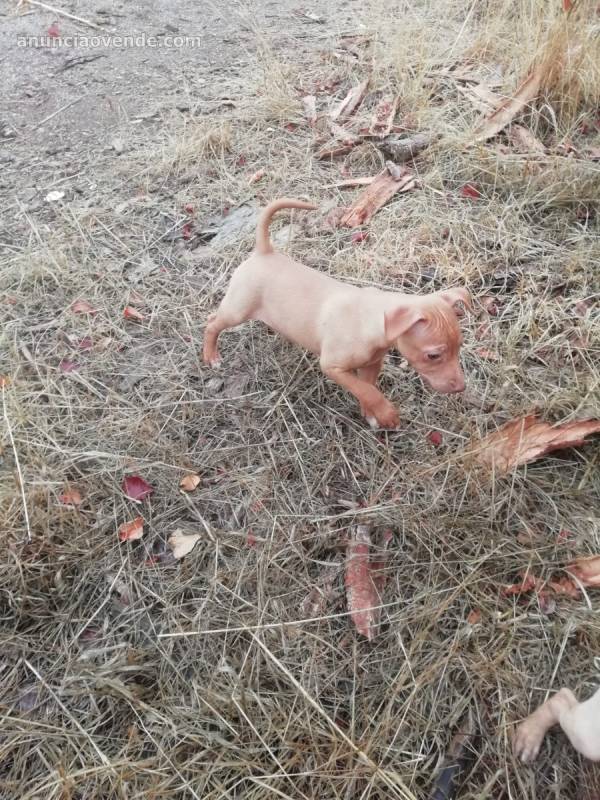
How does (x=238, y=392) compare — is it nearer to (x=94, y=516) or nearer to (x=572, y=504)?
(x=94, y=516)

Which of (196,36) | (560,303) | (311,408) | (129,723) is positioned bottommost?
(129,723)

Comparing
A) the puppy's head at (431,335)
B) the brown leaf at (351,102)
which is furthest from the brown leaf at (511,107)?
the puppy's head at (431,335)

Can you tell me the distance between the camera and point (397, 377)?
8.23ft

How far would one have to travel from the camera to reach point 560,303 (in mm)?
2701

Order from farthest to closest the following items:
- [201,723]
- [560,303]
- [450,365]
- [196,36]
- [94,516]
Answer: [196,36], [560,303], [94,516], [450,365], [201,723]

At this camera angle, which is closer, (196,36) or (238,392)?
(238,392)

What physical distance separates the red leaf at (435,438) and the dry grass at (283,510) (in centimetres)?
2

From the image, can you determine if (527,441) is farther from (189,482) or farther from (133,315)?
(133,315)

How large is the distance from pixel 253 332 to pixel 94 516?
3.56 ft

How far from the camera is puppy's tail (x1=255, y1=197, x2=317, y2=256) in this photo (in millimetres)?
2189

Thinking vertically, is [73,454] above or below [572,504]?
below

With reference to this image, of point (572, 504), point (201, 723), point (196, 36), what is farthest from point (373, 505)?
point (196, 36)

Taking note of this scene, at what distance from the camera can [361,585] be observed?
1.93 m

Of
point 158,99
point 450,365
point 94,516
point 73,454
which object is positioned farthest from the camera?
point 158,99
